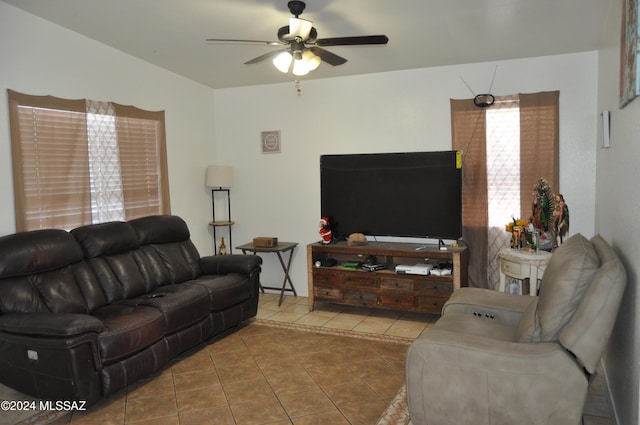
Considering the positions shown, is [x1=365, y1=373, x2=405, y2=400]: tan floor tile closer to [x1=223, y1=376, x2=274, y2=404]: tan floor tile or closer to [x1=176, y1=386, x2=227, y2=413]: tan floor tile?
[x1=223, y1=376, x2=274, y2=404]: tan floor tile

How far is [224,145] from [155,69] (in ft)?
4.32

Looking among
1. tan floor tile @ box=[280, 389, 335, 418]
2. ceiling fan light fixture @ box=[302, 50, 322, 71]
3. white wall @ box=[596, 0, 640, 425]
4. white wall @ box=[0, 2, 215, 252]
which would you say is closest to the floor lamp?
white wall @ box=[0, 2, 215, 252]

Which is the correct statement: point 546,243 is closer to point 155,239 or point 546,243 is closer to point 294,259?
point 294,259

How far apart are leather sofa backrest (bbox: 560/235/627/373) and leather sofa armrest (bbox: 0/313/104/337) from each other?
2.51 m

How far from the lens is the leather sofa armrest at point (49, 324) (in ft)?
8.48

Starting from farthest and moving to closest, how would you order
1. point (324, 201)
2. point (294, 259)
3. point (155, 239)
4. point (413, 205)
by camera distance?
1. point (294, 259)
2. point (324, 201)
3. point (413, 205)
4. point (155, 239)

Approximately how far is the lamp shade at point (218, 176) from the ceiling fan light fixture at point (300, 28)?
2.61m

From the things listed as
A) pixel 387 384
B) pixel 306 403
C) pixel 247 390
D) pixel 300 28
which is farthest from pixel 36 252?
pixel 387 384

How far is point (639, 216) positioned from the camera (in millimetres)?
Result: 1833

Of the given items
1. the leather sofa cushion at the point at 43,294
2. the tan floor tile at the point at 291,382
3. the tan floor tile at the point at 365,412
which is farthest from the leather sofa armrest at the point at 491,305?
the leather sofa cushion at the point at 43,294

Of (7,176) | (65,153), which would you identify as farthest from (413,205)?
(7,176)

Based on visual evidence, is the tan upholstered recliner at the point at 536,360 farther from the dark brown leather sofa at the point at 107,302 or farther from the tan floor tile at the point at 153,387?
the dark brown leather sofa at the point at 107,302

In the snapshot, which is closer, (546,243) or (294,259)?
(546,243)

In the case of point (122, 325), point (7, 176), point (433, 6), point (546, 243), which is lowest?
point (122, 325)
